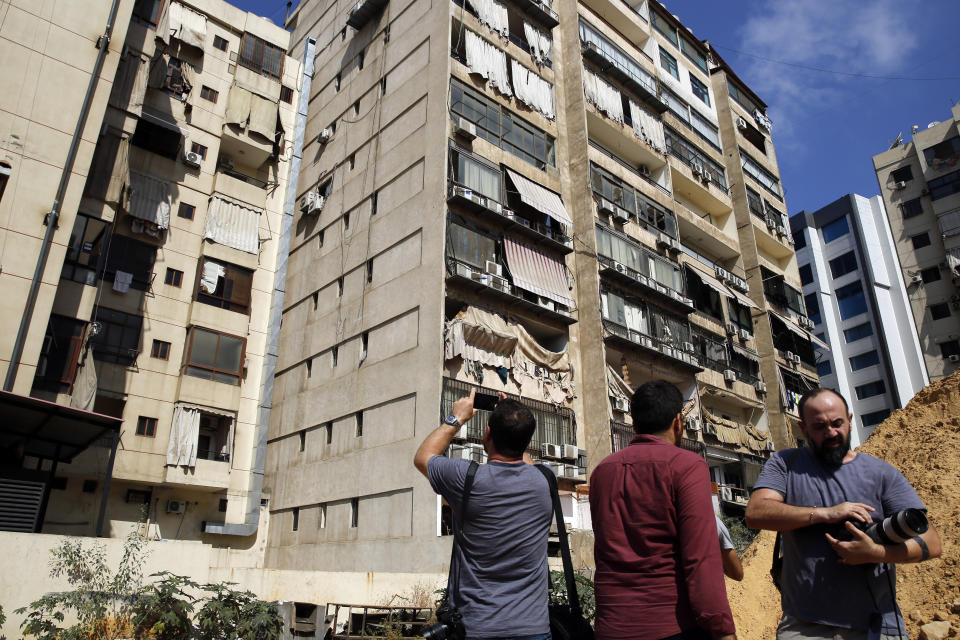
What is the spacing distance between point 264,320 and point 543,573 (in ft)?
80.2

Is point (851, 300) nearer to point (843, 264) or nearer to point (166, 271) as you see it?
point (843, 264)

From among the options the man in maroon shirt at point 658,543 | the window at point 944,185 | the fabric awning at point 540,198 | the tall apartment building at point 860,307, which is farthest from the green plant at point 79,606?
the window at point 944,185

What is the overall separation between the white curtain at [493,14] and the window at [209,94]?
36.2 feet

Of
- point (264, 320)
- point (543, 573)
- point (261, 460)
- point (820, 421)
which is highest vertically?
point (264, 320)

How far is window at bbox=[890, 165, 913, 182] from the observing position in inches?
1967

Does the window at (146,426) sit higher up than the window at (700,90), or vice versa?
the window at (700,90)

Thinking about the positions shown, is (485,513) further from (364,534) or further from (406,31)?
(406,31)

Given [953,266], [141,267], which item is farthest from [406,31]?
[953,266]

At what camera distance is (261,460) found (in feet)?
81.0

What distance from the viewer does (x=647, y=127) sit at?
106ft

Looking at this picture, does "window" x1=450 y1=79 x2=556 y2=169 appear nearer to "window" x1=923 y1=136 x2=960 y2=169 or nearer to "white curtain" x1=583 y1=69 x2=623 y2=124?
"white curtain" x1=583 y1=69 x2=623 y2=124

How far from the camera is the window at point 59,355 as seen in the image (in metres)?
18.6

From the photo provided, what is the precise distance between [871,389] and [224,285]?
46600 mm

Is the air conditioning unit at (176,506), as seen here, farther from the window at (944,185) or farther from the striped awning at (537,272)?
the window at (944,185)
